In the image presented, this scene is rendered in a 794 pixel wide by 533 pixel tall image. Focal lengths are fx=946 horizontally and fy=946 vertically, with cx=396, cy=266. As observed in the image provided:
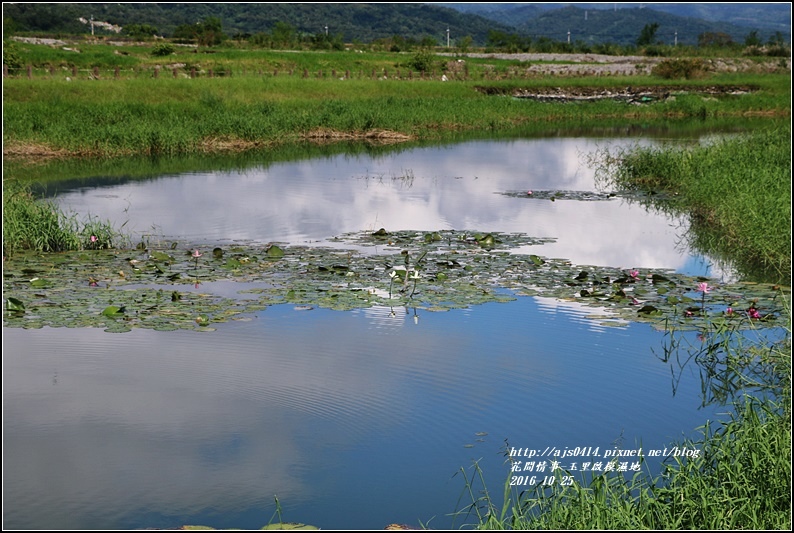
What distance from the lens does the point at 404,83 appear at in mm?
38438

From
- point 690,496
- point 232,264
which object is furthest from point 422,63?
point 690,496

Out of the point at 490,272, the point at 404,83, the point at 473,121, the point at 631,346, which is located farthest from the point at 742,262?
the point at 404,83

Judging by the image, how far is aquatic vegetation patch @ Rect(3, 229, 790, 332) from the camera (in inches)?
346

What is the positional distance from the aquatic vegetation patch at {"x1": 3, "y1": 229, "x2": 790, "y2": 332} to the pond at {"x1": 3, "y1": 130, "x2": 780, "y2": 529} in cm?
19

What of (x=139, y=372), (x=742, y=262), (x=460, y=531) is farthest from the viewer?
(x=742, y=262)

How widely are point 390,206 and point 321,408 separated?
10.1m

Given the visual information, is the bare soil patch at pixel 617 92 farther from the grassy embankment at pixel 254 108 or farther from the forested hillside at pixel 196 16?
the forested hillside at pixel 196 16

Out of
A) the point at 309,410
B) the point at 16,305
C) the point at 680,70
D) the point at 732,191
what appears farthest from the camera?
the point at 680,70

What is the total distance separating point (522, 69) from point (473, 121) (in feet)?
75.9

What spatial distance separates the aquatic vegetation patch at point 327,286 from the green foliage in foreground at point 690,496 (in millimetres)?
2723

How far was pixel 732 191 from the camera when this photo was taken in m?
13.8

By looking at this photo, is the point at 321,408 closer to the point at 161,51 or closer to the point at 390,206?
the point at 390,206

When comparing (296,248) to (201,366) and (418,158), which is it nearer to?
(201,366)

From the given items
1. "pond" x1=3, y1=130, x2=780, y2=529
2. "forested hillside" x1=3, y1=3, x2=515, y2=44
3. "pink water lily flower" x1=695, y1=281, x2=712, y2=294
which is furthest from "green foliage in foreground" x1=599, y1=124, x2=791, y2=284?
"forested hillside" x1=3, y1=3, x2=515, y2=44
